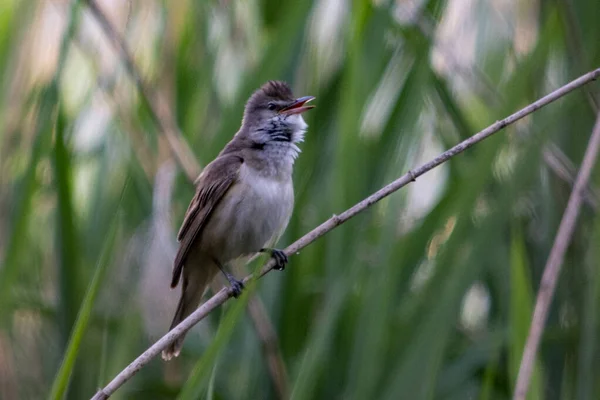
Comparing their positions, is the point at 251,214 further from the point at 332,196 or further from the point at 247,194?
the point at 332,196

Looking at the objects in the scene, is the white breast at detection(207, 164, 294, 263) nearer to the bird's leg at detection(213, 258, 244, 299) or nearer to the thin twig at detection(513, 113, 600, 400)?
the bird's leg at detection(213, 258, 244, 299)

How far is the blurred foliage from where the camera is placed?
2494mm

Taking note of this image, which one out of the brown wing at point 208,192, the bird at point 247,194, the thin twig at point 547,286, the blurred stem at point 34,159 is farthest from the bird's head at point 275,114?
the thin twig at point 547,286

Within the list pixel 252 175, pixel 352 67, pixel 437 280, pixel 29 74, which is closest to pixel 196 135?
pixel 252 175

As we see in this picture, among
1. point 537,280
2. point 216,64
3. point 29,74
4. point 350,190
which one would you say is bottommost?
point 537,280

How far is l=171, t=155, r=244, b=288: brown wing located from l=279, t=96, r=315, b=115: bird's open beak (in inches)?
10.3

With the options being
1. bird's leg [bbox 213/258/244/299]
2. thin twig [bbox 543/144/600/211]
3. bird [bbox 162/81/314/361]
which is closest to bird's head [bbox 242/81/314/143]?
bird [bbox 162/81/314/361]

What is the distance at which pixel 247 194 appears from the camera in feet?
10.3

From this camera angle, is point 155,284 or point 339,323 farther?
point 155,284

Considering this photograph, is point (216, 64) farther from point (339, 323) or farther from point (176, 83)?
point (339, 323)

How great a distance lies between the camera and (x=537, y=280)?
2980 millimetres

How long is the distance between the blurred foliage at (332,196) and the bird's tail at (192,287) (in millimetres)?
71

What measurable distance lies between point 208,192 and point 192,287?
1.34 ft

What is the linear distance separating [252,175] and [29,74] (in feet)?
3.56
